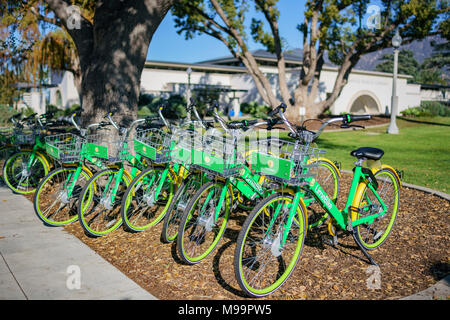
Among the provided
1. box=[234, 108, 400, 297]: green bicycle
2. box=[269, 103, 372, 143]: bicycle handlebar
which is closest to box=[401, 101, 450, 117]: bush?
box=[234, 108, 400, 297]: green bicycle

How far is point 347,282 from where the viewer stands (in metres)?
3.79

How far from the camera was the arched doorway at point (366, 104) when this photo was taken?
38812 mm

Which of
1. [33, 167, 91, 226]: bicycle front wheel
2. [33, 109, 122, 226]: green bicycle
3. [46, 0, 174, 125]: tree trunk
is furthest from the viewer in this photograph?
[46, 0, 174, 125]: tree trunk

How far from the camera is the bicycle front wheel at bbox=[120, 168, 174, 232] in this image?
4.88m

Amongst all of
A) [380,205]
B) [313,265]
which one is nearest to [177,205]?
[313,265]

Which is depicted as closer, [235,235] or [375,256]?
[375,256]

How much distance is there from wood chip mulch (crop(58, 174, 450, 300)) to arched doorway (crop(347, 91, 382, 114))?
35170 millimetres

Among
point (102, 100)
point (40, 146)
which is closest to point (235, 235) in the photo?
point (102, 100)

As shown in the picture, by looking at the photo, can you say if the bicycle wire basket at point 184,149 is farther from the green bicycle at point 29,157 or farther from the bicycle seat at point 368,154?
the green bicycle at point 29,157

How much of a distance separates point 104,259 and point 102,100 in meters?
2.97

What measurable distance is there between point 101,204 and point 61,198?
656mm

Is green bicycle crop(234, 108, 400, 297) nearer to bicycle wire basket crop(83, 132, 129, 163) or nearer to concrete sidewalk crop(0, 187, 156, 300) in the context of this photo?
concrete sidewalk crop(0, 187, 156, 300)

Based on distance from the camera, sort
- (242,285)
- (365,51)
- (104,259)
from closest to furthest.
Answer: (242,285), (104,259), (365,51)

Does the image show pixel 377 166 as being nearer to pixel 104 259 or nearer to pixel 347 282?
pixel 347 282
